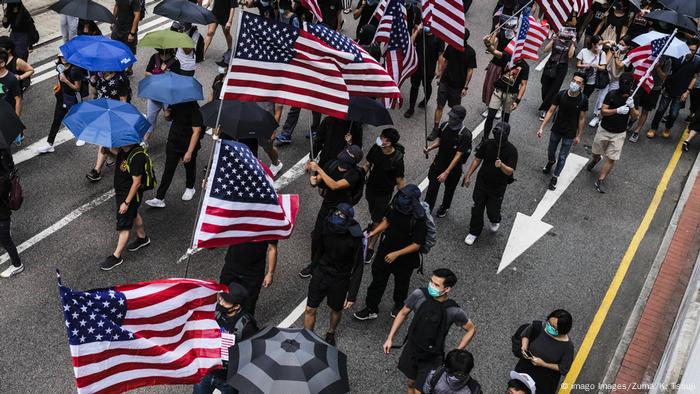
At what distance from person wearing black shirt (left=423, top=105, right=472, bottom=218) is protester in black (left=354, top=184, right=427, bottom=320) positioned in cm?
191

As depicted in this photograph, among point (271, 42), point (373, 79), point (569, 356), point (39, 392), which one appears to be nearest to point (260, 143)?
point (373, 79)

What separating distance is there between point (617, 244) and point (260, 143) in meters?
5.58

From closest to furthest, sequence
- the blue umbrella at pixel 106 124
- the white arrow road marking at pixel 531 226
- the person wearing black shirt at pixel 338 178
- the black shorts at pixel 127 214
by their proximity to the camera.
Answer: the blue umbrella at pixel 106 124 → the person wearing black shirt at pixel 338 178 → the black shorts at pixel 127 214 → the white arrow road marking at pixel 531 226

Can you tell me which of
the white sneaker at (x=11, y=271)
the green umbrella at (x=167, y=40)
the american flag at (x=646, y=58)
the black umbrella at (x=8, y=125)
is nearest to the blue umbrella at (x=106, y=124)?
the black umbrella at (x=8, y=125)

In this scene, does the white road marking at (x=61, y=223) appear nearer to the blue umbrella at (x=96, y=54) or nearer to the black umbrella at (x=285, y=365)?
the blue umbrella at (x=96, y=54)

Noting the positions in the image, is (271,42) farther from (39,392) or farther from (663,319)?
(663,319)

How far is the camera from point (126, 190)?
9039 mm

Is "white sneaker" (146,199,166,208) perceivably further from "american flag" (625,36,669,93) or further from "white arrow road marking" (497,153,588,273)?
"american flag" (625,36,669,93)

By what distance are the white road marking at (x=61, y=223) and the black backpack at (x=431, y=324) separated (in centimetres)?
539

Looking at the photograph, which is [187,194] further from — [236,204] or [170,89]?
[236,204]

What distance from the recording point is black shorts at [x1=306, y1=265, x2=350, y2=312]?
7914 mm

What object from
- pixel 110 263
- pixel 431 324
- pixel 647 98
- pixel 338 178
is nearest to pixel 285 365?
pixel 431 324

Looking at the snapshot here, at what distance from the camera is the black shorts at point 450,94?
12.6 meters

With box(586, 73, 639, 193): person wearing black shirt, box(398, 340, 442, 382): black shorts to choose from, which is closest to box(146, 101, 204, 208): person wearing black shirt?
box(398, 340, 442, 382): black shorts
